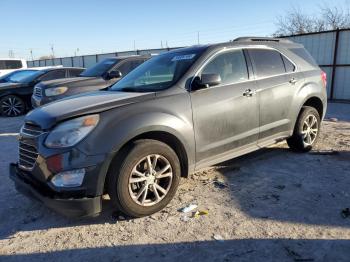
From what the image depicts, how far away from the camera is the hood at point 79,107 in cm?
354

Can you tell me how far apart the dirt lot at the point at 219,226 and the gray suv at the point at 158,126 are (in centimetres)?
32

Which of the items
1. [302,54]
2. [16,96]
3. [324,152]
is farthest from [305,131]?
[16,96]

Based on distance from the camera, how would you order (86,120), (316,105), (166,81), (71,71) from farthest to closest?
(71,71), (316,105), (166,81), (86,120)

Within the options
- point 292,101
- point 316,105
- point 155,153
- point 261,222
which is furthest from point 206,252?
point 316,105

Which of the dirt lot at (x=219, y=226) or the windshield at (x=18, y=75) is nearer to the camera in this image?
the dirt lot at (x=219, y=226)

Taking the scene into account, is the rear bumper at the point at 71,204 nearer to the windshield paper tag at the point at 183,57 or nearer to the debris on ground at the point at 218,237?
the debris on ground at the point at 218,237

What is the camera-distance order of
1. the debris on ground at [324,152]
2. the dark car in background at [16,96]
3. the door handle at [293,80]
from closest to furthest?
the door handle at [293,80]
the debris on ground at [324,152]
the dark car in background at [16,96]

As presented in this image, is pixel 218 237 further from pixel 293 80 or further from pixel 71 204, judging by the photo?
pixel 293 80

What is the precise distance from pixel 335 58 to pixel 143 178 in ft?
37.7

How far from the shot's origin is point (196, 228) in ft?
11.5

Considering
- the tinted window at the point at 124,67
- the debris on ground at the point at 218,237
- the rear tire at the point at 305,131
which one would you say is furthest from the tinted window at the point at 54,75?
the debris on ground at the point at 218,237

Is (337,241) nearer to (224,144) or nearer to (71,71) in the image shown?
(224,144)

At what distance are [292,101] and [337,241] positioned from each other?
2605 mm

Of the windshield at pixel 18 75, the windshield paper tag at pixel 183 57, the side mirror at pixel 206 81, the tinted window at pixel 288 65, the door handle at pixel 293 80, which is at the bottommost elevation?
the windshield at pixel 18 75
